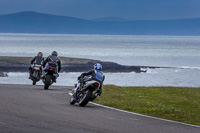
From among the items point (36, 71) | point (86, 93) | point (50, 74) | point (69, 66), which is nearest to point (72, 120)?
point (86, 93)

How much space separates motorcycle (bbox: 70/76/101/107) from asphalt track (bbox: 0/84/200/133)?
0.31m

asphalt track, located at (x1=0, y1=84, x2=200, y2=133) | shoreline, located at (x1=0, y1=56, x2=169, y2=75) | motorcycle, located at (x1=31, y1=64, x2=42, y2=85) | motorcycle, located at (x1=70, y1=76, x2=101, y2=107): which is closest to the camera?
asphalt track, located at (x1=0, y1=84, x2=200, y2=133)

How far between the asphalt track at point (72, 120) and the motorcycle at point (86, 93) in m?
0.31

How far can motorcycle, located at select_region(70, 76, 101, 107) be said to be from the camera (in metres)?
16.5

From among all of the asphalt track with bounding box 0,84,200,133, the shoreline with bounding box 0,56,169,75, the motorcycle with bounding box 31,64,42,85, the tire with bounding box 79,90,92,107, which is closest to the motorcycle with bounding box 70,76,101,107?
the tire with bounding box 79,90,92,107

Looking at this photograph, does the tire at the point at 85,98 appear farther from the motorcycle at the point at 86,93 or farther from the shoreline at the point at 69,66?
the shoreline at the point at 69,66

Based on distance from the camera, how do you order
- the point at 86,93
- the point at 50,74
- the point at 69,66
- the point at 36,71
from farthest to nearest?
the point at 69,66, the point at 36,71, the point at 50,74, the point at 86,93

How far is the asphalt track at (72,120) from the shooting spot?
1141cm

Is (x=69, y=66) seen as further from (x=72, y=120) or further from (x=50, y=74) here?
(x=72, y=120)

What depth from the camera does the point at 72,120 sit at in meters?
13.1

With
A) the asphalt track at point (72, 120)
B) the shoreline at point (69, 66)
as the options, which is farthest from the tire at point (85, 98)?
the shoreline at point (69, 66)

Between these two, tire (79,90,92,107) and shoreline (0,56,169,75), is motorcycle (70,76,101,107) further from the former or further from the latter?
shoreline (0,56,169,75)

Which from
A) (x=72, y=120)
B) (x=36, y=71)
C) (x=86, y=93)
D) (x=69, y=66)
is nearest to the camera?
(x=72, y=120)

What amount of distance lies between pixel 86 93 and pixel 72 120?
11.7 ft
